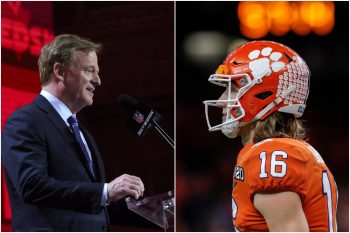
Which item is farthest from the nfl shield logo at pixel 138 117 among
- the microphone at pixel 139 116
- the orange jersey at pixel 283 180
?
the orange jersey at pixel 283 180


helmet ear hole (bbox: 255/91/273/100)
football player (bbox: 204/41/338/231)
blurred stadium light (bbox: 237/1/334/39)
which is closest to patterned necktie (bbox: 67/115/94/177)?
football player (bbox: 204/41/338/231)

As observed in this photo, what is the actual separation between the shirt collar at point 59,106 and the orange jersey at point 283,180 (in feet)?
4.50

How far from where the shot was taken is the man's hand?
3.62m

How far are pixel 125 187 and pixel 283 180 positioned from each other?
1.57m

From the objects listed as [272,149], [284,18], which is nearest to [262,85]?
[272,149]

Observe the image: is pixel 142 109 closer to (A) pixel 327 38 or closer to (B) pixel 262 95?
(B) pixel 262 95

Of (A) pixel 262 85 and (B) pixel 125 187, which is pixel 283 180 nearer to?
(A) pixel 262 85

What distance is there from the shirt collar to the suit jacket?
0.08 feet

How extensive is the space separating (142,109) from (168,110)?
0.15 metres

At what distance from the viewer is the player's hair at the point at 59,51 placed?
12.0ft

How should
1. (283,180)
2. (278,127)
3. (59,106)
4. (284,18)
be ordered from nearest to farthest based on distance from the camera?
(283,180)
(278,127)
(59,106)
(284,18)

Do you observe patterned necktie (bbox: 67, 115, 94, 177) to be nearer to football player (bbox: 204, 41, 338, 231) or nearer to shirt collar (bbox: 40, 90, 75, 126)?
shirt collar (bbox: 40, 90, 75, 126)

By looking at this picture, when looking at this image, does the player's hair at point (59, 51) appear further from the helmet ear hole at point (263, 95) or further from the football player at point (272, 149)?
the helmet ear hole at point (263, 95)

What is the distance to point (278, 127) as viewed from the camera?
2.64 metres
